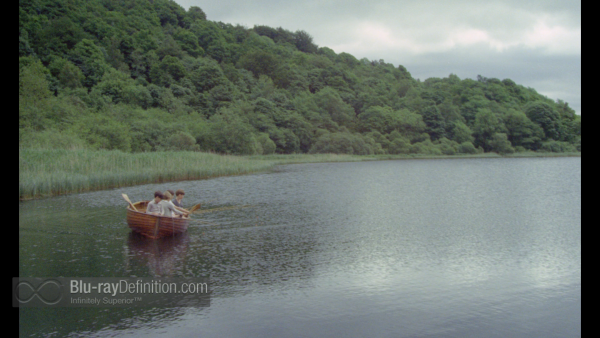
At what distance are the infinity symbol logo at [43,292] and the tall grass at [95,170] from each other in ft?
40.0

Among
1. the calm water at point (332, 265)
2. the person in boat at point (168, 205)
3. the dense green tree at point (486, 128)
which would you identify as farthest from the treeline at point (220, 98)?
the person in boat at point (168, 205)

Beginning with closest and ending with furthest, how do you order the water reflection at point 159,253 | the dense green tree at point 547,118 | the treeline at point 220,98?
1. the water reflection at point 159,253
2. the treeline at point 220,98
3. the dense green tree at point 547,118

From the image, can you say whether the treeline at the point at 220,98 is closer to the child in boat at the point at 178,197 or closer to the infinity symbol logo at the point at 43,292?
the child in boat at the point at 178,197

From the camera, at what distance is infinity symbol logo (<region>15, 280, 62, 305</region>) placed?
835cm

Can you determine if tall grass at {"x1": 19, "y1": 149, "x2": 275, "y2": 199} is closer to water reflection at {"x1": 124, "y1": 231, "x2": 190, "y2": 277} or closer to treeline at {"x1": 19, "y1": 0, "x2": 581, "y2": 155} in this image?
treeline at {"x1": 19, "y1": 0, "x2": 581, "y2": 155}

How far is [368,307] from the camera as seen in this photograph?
26.1 ft

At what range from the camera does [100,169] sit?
24.9m

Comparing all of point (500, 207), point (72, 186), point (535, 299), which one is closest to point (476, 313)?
point (535, 299)

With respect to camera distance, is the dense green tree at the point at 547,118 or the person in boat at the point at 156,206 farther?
the dense green tree at the point at 547,118

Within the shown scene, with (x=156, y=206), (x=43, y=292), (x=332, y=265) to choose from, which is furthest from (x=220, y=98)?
(x=43, y=292)

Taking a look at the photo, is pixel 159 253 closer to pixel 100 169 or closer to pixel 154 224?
pixel 154 224

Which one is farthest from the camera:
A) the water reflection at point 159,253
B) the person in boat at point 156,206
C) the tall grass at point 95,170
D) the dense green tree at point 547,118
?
the dense green tree at point 547,118

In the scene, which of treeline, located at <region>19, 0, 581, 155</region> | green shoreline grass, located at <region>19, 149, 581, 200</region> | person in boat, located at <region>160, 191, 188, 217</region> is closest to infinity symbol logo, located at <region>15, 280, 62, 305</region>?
person in boat, located at <region>160, 191, 188, 217</region>

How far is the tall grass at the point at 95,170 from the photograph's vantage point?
2073 cm
